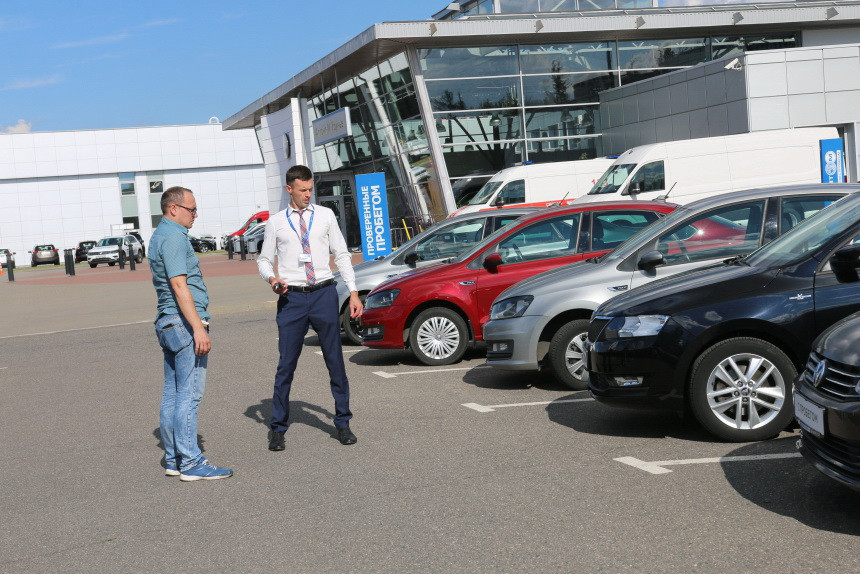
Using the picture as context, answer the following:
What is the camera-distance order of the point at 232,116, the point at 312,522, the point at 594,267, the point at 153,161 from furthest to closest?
the point at 153,161 < the point at 232,116 < the point at 594,267 < the point at 312,522

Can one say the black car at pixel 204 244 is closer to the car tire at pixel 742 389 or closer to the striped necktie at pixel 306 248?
the striped necktie at pixel 306 248

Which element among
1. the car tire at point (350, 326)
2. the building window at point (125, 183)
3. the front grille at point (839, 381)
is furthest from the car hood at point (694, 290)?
the building window at point (125, 183)

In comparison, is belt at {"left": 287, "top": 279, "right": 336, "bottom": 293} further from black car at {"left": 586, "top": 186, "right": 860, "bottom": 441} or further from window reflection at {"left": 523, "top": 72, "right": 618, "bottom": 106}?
window reflection at {"left": 523, "top": 72, "right": 618, "bottom": 106}

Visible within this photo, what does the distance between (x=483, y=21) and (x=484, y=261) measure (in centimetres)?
2611

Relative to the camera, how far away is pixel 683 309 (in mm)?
6492

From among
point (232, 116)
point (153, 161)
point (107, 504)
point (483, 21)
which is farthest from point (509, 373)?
point (153, 161)

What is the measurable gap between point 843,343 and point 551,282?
165 inches

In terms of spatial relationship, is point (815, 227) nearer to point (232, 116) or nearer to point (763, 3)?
point (763, 3)

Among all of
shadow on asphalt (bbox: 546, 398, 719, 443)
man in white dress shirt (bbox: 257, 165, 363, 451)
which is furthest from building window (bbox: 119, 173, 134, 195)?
man in white dress shirt (bbox: 257, 165, 363, 451)

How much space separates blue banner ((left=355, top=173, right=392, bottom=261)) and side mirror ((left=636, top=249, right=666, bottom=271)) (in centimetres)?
1586

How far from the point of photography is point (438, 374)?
10453 mm

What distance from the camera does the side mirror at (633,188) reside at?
976 inches

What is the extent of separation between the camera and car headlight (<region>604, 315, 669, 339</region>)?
6.57 m

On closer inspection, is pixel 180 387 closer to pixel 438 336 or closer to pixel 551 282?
pixel 551 282
